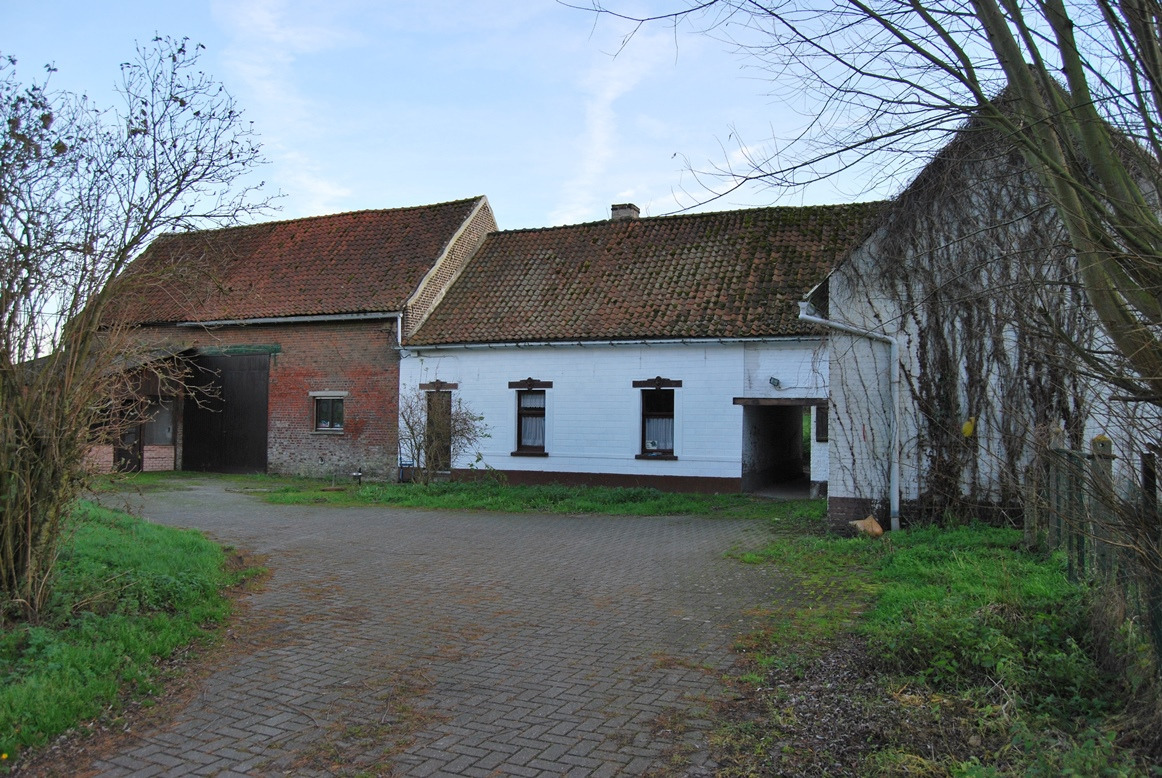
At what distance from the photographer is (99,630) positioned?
6.25 m

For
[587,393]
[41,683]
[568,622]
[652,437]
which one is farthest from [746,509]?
[41,683]

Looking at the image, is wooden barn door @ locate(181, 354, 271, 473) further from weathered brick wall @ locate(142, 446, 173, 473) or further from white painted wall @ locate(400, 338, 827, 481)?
white painted wall @ locate(400, 338, 827, 481)

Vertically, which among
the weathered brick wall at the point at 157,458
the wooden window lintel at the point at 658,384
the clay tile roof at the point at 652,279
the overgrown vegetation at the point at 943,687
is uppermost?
the clay tile roof at the point at 652,279

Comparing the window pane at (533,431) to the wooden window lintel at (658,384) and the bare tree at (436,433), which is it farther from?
the wooden window lintel at (658,384)

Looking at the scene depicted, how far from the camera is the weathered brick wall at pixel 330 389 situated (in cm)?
2175

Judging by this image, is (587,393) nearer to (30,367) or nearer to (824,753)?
(30,367)

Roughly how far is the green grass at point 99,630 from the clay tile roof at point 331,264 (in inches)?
541

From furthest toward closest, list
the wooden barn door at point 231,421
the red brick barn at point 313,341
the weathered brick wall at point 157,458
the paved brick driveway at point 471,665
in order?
1. the weathered brick wall at point 157,458
2. the wooden barn door at point 231,421
3. the red brick barn at point 313,341
4. the paved brick driveway at point 471,665

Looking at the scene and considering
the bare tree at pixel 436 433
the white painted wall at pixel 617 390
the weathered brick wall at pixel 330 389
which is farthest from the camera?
the weathered brick wall at pixel 330 389

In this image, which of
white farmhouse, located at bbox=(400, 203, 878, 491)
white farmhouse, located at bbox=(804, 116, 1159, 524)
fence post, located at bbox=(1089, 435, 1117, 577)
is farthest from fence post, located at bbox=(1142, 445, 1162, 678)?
white farmhouse, located at bbox=(400, 203, 878, 491)

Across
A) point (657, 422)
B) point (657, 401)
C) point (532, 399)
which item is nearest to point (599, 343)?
point (657, 401)

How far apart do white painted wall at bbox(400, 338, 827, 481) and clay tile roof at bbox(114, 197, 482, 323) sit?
8.25ft

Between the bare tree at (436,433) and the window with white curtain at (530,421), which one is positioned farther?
the window with white curtain at (530,421)

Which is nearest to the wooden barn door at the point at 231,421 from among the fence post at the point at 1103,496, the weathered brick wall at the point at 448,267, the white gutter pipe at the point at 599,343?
the weathered brick wall at the point at 448,267
